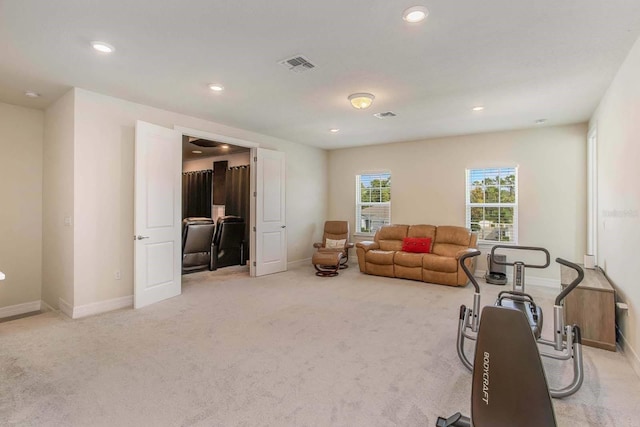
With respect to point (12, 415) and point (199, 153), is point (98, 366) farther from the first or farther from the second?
point (199, 153)

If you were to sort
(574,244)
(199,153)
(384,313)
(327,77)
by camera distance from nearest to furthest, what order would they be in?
(327,77), (384,313), (574,244), (199,153)

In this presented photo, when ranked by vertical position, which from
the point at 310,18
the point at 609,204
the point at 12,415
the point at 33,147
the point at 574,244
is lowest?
the point at 12,415

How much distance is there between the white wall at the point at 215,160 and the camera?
25.8ft

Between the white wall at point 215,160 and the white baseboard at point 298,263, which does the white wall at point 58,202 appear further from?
the white wall at point 215,160


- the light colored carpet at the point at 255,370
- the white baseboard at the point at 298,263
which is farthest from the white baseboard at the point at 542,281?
the white baseboard at the point at 298,263

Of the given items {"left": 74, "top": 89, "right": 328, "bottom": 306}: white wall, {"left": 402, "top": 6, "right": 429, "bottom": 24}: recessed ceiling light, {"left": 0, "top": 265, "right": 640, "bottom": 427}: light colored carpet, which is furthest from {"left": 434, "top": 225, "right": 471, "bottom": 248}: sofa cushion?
{"left": 74, "top": 89, "right": 328, "bottom": 306}: white wall

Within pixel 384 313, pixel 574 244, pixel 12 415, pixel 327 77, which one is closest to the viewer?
pixel 12 415

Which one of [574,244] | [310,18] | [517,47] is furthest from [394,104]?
[574,244]

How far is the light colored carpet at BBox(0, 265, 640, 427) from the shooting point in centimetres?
196

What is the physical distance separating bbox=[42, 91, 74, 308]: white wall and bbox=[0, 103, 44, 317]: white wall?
0.33ft

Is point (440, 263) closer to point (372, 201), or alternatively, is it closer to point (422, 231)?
point (422, 231)

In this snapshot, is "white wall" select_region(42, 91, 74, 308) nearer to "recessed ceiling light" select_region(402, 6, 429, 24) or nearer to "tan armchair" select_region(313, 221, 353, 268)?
"recessed ceiling light" select_region(402, 6, 429, 24)

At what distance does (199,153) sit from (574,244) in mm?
8111

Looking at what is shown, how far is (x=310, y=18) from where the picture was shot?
2.25 meters
